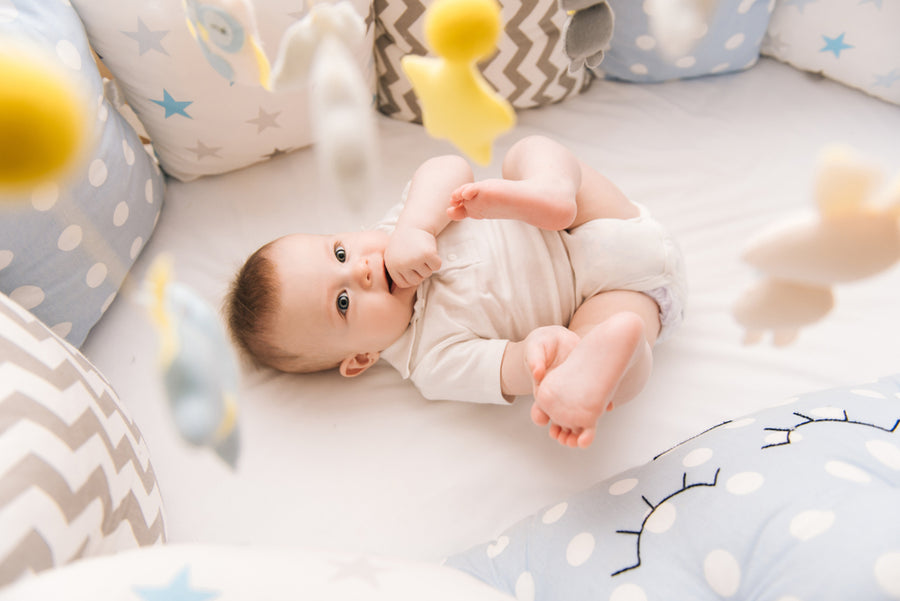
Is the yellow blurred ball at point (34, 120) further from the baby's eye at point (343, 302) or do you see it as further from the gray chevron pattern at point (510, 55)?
the gray chevron pattern at point (510, 55)

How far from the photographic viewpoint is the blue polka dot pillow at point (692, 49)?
1.02 m

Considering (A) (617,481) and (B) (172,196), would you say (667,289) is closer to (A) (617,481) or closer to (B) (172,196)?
(A) (617,481)

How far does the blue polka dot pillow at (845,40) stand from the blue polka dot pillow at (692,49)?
4 cm

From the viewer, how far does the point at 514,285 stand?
2.71ft

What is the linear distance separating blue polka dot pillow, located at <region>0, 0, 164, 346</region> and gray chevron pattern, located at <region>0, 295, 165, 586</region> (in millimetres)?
117

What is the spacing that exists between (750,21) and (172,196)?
0.97 meters

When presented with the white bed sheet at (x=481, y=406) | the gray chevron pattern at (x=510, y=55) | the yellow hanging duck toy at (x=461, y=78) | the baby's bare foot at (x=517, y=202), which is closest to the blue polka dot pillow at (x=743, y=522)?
the white bed sheet at (x=481, y=406)

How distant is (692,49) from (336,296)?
2.29ft

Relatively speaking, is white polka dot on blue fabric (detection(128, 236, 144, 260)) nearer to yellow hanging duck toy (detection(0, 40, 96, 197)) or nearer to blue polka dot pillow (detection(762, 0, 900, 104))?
yellow hanging duck toy (detection(0, 40, 96, 197))

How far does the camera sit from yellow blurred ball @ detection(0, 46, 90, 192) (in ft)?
0.72

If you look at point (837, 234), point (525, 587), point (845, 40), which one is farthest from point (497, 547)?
point (845, 40)

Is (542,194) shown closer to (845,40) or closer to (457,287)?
(457,287)

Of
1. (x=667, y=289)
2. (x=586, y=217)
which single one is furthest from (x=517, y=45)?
(x=667, y=289)

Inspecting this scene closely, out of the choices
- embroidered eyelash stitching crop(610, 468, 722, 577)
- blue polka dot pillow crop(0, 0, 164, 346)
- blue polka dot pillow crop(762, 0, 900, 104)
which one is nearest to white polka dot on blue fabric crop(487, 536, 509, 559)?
embroidered eyelash stitching crop(610, 468, 722, 577)
